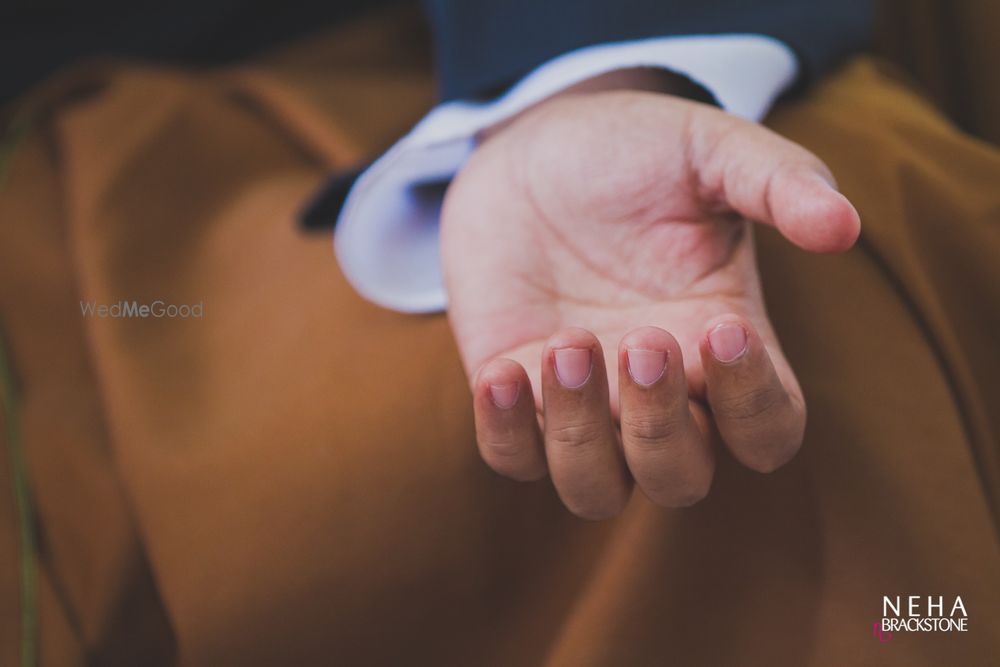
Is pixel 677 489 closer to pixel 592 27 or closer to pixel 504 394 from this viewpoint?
pixel 504 394

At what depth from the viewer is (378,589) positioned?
18.1 inches

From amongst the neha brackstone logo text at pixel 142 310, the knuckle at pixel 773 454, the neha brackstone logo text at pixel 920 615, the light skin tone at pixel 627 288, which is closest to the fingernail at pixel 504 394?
the light skin tone at pixel 627 288

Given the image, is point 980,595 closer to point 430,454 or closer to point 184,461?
point 430,454

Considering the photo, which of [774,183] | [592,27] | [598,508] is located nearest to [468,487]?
[598,508]

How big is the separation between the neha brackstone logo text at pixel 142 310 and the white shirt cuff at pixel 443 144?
5.4 inches

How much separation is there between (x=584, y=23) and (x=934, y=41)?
1.41 feet

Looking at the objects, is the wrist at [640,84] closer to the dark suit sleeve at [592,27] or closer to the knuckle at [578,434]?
the dark suit sleeve at [592,27]

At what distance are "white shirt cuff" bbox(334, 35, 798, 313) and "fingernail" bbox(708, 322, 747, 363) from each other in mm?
210

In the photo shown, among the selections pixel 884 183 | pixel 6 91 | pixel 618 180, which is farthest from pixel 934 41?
pixel 6 91

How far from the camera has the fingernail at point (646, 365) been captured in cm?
35

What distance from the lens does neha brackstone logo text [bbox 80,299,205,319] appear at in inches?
24.0

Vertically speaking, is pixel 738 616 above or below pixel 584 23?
below

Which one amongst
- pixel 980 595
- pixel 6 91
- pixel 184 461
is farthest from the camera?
pixel 6 91

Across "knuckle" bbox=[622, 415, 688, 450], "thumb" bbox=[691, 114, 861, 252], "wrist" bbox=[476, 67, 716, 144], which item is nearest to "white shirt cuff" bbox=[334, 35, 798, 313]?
"wrist" bbox=[476, 67, 716, 144]
